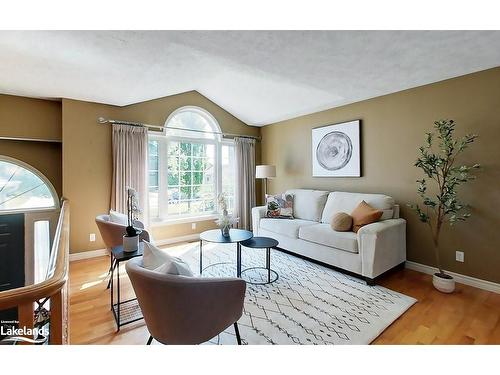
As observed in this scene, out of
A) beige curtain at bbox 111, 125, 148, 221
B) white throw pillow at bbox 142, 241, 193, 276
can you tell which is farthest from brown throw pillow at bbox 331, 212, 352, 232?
beige curtain at bbox 111, 125, 148, 221

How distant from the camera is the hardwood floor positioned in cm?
188

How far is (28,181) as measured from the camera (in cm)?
357

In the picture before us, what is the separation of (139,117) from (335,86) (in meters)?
Result: 3.15

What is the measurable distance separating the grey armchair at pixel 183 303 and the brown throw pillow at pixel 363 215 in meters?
2.15

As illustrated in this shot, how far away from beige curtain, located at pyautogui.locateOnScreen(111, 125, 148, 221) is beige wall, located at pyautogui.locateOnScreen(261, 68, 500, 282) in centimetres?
296

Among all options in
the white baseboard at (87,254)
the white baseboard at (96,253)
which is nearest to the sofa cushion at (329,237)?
the white baseboard at (96,253)

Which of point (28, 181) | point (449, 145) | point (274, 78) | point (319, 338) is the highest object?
point (274, 78)

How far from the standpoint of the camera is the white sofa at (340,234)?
2725 millimetres

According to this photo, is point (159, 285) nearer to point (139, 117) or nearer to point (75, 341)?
point (75, 341)

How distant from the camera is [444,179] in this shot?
2.68 m

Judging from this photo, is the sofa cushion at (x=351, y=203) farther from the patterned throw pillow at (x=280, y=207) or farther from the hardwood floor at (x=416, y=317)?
the hardwood floor at (x=416, y=317)
